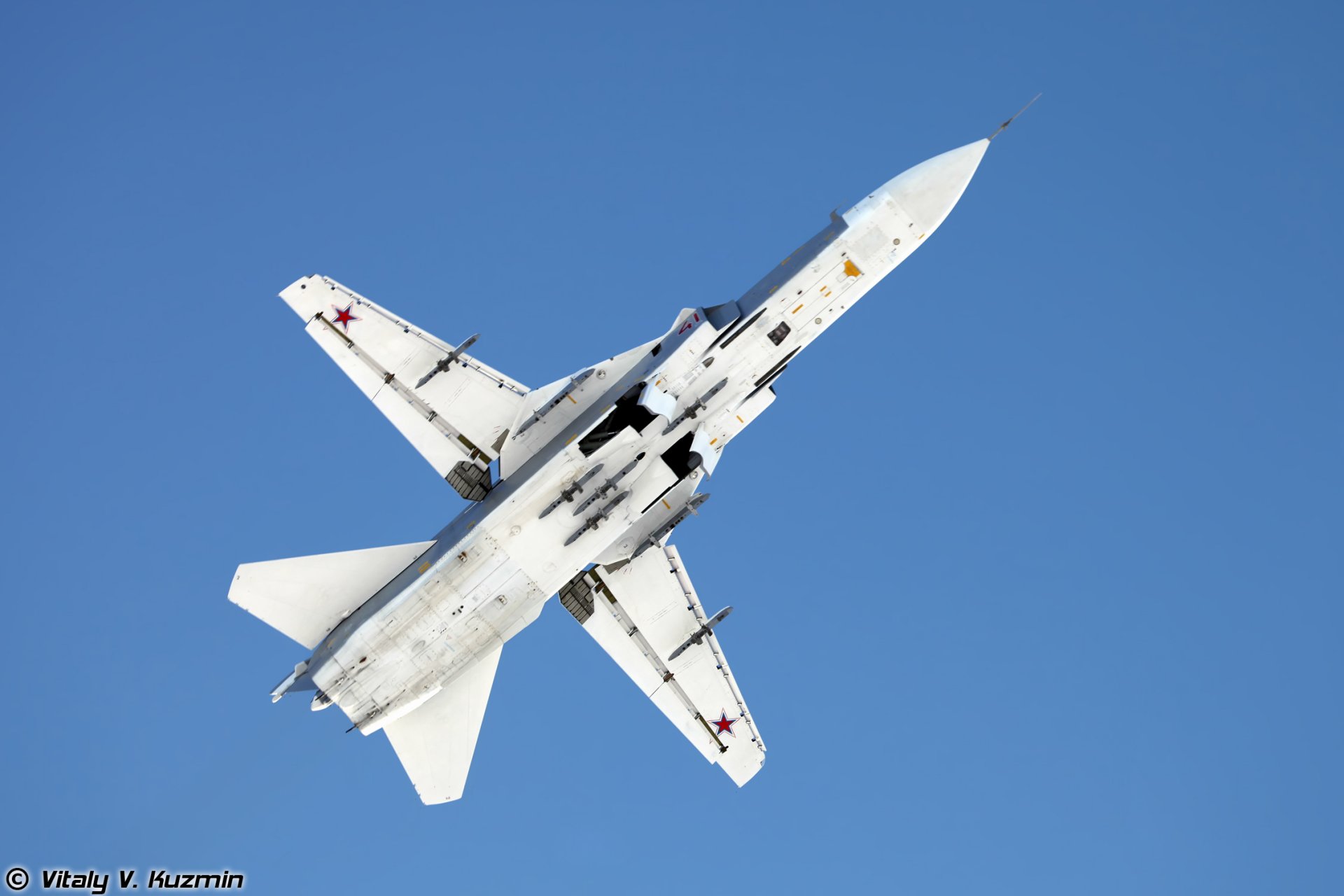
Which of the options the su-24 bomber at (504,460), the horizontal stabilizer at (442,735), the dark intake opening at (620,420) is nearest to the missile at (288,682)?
the su-24 bomber at (504,460)

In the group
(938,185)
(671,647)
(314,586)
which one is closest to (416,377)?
(314,586)

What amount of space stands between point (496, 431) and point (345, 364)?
3.77 metres

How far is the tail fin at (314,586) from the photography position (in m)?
28.3

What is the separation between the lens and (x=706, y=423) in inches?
1112

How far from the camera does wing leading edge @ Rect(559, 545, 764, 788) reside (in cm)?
3075

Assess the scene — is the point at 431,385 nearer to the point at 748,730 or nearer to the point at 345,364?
the point at 345,364

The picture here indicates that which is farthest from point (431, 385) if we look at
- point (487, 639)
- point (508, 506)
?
point (487, 639)

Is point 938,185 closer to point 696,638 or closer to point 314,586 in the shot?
point 696,638

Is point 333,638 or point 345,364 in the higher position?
point 345,364

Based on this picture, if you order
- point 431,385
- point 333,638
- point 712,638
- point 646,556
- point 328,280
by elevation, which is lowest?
point 712,638

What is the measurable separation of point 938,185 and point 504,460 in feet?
37.5

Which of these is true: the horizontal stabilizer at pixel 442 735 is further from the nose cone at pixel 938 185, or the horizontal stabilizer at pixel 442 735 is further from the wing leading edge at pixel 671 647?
the nose cone at pixel 938 185

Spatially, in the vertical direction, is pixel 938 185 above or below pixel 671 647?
above

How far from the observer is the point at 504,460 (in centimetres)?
2858
